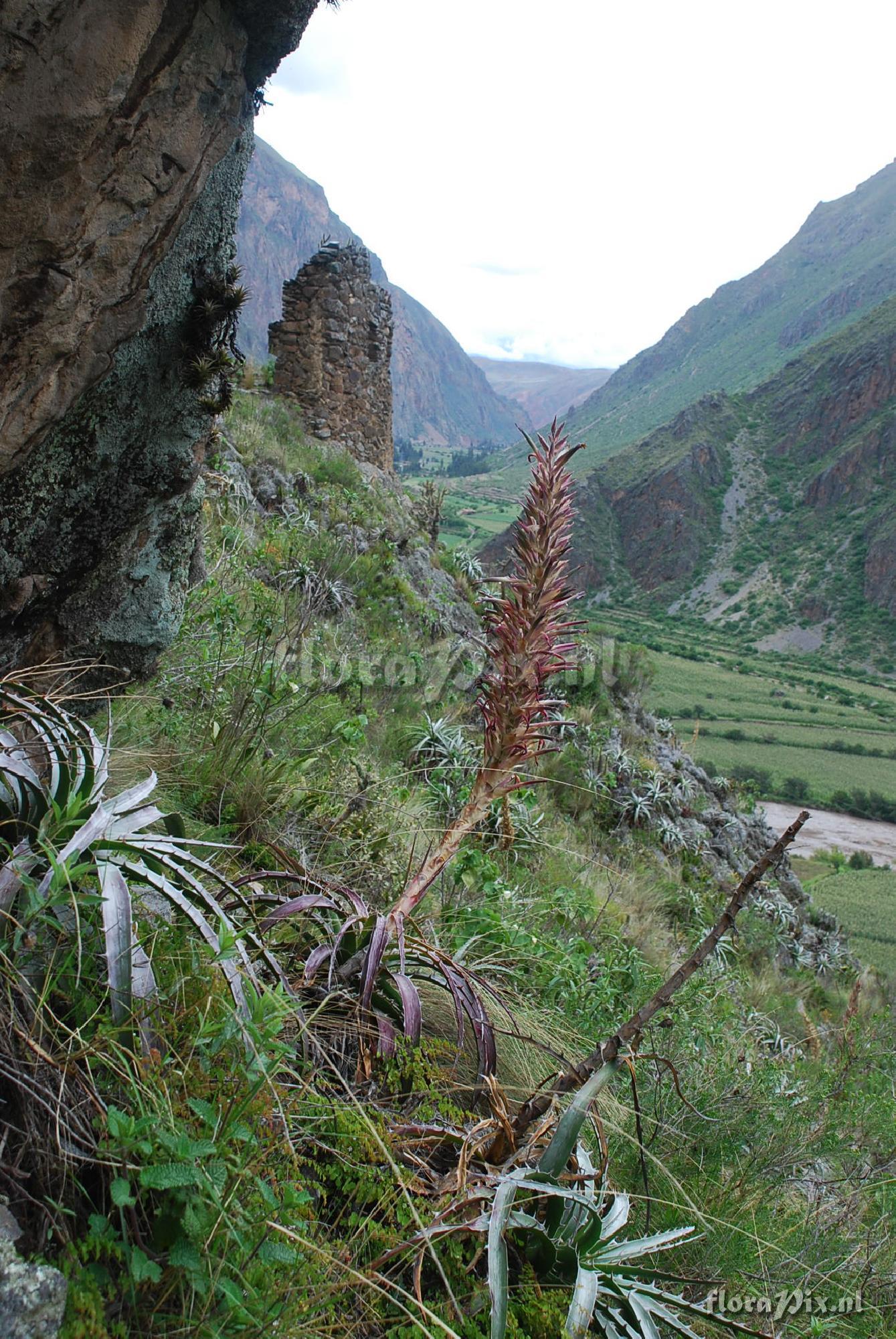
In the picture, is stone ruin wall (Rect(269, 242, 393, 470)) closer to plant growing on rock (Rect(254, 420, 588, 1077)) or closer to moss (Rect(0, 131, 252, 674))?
moss (Rect(0, 131, 252, 674))

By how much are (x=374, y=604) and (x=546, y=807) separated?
125 inches

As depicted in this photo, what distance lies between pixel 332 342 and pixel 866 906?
2523 cm

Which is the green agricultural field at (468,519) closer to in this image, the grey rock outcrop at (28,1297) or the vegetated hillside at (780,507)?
the grey rock outcrop at (28,1297)

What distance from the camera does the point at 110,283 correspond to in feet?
6.62

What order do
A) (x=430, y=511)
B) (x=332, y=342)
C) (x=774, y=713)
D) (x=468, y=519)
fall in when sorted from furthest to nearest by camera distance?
(x=774, y=713), (x=468, y=519), (x=430, y=511), (x=332, y=342)

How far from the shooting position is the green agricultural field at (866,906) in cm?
1989

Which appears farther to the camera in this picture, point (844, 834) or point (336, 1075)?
point (844, 834)

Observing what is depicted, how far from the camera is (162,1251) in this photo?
1204 millimetres

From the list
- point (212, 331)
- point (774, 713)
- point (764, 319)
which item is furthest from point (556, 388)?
point (212, 331)

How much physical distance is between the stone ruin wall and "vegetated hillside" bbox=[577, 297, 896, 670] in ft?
178

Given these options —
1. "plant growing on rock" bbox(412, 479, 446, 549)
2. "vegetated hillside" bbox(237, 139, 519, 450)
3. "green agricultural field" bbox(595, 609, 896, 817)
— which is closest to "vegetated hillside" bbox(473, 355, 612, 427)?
"vegetated hillside" bbox(237, 139, 519, 450)

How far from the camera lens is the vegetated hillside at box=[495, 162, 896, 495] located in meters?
96.0

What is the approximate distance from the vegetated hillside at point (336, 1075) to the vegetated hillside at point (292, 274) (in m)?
135

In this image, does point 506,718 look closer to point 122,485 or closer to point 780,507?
point 122,485
